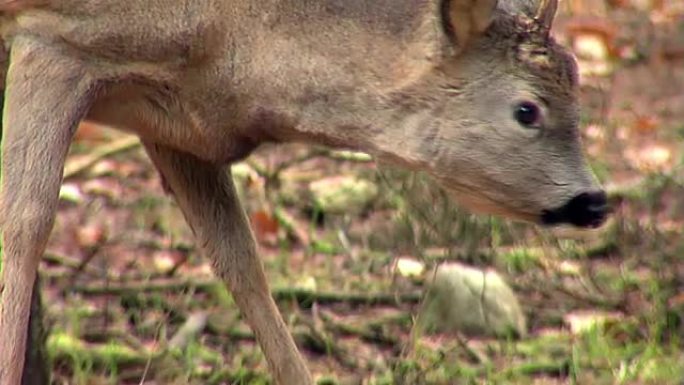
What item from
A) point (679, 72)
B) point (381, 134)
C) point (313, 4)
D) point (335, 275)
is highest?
point (313, 4)

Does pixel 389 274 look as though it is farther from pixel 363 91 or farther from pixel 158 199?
pixel 363 91

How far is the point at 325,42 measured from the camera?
4785 millimetres

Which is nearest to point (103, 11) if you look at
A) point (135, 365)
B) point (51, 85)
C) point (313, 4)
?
point (51, 85)

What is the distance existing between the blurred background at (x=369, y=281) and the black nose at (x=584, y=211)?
4.48ft

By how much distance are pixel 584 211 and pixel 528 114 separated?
0.31 meters

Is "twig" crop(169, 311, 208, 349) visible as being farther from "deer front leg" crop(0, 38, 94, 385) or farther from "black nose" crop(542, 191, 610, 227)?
"black nose" crop(542, 191, 610, 227)

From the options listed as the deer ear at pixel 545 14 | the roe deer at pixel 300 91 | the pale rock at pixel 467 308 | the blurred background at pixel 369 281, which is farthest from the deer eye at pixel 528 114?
the pale rock at pixel 467 308

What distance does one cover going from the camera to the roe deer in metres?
4.66

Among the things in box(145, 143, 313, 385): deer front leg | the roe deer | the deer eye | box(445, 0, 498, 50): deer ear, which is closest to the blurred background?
box(145, 143, 313, 385): deer front leg

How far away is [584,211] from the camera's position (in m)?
4.66

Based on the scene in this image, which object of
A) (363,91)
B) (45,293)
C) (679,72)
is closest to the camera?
(363,91)

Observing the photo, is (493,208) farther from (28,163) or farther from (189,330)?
(189,330)

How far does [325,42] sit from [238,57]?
0.26m

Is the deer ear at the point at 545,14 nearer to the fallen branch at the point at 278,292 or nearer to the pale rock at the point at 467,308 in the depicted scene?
the pale rock at the point at 467,308
